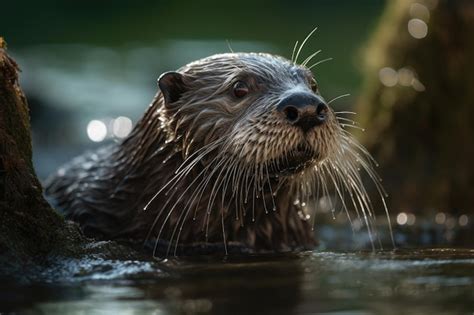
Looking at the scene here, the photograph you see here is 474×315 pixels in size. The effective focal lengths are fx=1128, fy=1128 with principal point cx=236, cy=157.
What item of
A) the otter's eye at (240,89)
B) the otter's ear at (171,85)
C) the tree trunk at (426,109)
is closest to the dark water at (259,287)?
the otter's eye at (240,89)

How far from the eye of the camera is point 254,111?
5.27 m

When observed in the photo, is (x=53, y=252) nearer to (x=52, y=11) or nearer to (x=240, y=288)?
(x=240, y=288)

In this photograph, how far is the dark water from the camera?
377 centimetres

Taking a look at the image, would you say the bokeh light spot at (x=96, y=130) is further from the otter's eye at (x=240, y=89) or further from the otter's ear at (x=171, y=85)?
the otter's eye at (x=240, y=89)

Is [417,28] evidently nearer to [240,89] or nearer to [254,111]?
[240,89]

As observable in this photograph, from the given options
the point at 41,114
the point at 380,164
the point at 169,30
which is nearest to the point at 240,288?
the point at 380,164

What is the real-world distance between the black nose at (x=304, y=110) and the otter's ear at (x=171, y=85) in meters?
0.76

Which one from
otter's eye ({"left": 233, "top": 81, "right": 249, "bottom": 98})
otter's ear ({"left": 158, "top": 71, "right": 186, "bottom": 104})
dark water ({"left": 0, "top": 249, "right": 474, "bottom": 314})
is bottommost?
dark water ({"left": 0, "top": 249, "right": 474, "bottom": 314})

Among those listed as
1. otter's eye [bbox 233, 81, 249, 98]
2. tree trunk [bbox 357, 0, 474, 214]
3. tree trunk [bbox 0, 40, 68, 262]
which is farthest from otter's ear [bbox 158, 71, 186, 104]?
tree trunk [bbox 357, 0, 474, 214]

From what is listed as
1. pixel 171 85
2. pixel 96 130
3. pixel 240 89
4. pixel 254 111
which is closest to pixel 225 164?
pixel 254 111

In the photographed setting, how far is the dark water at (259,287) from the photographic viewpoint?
12.4 ft

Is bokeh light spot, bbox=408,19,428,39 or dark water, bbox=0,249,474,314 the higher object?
bokeh light spot, bbox=408,19,428,39

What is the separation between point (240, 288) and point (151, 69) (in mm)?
11922

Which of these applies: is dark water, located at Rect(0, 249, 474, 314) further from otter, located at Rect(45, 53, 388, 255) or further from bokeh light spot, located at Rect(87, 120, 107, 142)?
bokeh light spot, located at Rect(87, 120, 107, 142)
